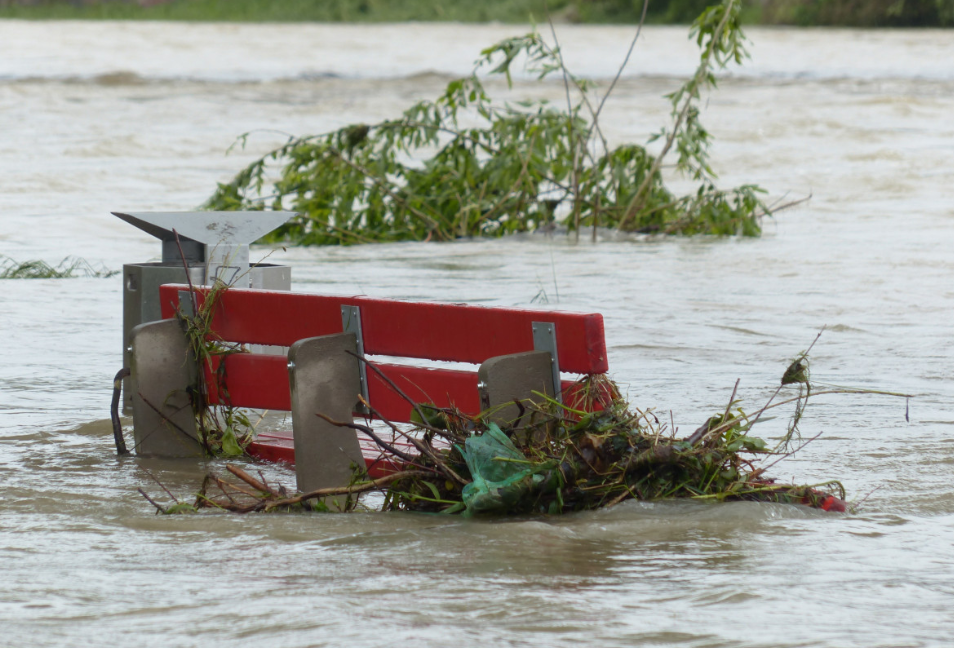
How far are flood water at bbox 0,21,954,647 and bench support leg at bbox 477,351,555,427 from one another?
370mm

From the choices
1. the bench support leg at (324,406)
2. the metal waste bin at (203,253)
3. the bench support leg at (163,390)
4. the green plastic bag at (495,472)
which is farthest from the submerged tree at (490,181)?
the green plastic bag at (495,472)

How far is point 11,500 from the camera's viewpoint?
4551 mm

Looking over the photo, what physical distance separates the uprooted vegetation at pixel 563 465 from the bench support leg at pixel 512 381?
3 centimetres

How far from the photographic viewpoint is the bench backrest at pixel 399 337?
4156mm

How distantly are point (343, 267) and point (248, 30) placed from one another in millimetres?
51244

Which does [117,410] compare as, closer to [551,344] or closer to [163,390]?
[163,390]

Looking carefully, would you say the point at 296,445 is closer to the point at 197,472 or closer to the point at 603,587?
the point at 197,472

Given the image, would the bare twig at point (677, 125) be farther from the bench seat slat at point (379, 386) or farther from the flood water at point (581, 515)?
the bench seat slat at point (379, 386)

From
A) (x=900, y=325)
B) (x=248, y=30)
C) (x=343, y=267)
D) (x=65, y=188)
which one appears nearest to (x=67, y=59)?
(x=248, y=30)

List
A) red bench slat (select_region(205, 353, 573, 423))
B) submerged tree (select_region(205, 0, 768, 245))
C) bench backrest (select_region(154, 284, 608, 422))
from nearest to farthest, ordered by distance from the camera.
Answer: bench backrest (select_region(154, 284, 608, 422))
red bench slat (select_region(205, 353, 573, 423))
submerged tree (select_region(205, 0, 768, 245))

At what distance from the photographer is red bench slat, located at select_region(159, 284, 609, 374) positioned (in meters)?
4.12

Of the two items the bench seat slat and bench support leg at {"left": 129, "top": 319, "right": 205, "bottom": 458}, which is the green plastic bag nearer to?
the bench seat slat

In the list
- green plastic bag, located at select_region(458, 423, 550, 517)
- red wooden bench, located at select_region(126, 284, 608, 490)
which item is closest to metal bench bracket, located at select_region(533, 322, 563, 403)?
red wooden bench, located at select_region(126, 284, 608, 490)

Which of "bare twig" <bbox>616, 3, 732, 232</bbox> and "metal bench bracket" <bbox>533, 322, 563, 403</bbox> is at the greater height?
"bare twig" <bbox>616, 3, 732, 232</bbox>
